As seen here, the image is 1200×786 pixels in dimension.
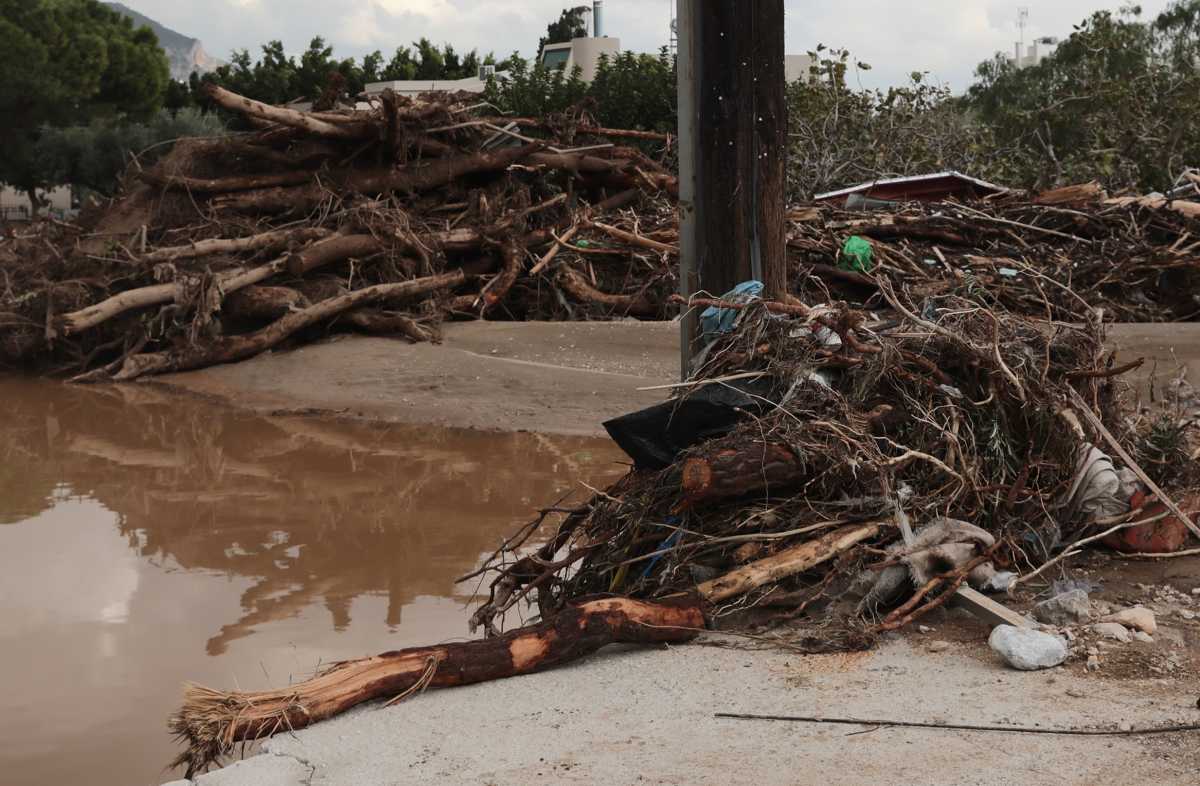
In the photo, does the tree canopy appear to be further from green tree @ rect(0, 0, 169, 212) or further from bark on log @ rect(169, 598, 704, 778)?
bark on log @ rect(169, 598, 704, 778)

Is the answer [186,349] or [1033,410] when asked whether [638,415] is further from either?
[186,349]

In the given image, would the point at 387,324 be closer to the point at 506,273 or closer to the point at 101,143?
the point at 506,273

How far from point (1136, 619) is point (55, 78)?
41.5 metres

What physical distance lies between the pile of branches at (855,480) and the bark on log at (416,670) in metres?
0.26

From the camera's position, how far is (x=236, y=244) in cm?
1305

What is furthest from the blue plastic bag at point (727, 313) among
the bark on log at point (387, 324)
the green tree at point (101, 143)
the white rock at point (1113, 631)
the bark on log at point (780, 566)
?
the green tree at point (101, 143)

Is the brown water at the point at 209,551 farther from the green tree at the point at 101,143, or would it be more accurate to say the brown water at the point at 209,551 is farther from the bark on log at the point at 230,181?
the green tree at the point at 101,143

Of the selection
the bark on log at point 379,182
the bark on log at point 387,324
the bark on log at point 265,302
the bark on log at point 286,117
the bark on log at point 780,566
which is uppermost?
the bark on log at point 286,117

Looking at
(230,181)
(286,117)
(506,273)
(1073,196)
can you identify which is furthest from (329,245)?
(1073,196)

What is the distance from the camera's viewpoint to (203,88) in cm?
1225

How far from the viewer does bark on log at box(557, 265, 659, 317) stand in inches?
519

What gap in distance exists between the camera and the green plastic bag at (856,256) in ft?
38.8

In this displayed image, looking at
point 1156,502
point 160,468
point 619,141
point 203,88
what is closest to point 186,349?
point 203,88

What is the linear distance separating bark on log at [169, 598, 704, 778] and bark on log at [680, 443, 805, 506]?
0.37m
